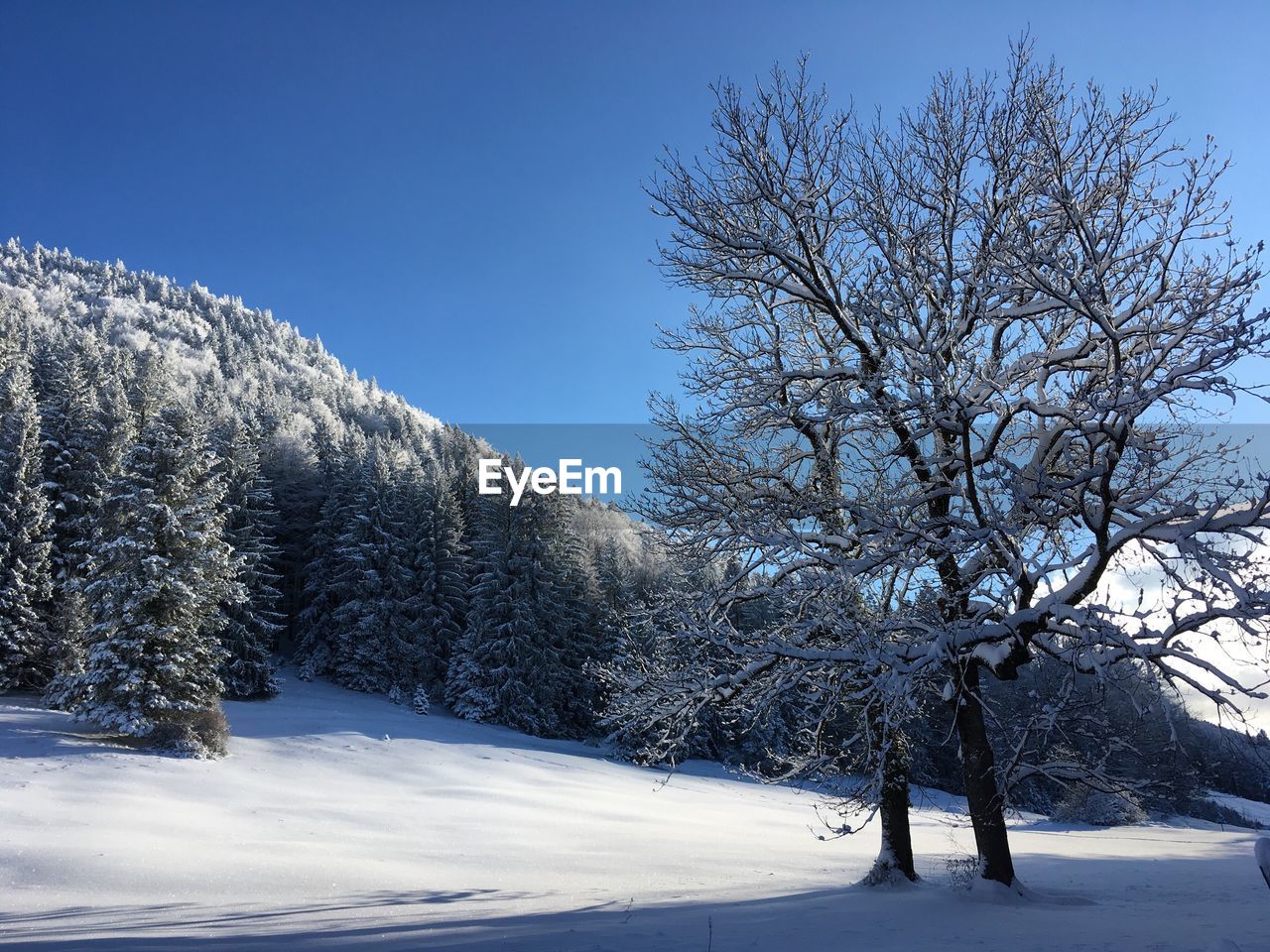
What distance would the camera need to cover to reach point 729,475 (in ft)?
32.3

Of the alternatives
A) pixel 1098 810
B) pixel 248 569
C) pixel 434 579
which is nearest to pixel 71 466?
pixel 248 569

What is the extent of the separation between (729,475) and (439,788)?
1663 cm

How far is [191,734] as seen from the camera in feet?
70.6

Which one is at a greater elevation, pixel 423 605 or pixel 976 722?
pixel 423 605

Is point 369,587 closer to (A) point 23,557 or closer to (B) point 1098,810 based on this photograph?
(A) point 23,557

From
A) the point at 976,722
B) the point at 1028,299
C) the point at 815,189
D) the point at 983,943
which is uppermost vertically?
the point at 815,189

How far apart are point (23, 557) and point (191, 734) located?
1457cm

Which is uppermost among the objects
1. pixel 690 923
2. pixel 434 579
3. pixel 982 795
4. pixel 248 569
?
pixel 434 579

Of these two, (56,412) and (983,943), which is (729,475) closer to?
(983,943)

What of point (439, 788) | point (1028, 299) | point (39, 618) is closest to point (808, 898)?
point (1028, 299)

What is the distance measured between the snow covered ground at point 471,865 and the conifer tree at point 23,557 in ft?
11.1

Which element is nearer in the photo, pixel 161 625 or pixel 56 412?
pixel 161 625

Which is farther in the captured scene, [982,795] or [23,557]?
[23,557]

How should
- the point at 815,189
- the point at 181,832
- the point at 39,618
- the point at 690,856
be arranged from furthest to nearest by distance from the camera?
the point at 39,618, the point at 690,856, the point at 181,832, the point at 815,189
